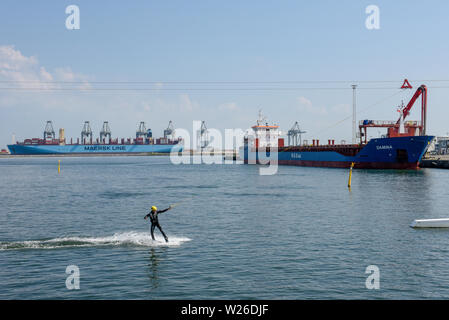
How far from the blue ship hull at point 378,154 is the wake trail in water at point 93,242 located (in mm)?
65184

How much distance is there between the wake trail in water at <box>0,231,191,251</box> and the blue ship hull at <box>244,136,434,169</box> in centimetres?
6518

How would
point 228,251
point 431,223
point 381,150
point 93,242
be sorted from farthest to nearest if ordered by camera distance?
point 381,150 < point 431,223 < point 93,242 < point 228,251

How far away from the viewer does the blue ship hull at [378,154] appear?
76375 millimetres

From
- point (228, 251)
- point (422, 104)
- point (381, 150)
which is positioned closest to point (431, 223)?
point (228, 251)

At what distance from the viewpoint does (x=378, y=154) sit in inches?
3248

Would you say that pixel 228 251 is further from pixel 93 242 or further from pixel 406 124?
pixel 406 124

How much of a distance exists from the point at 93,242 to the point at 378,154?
72.0 m

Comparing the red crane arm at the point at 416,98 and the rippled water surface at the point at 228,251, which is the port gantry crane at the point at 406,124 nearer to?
the red crane arm at the point at 416,98

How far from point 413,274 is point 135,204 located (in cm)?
2987

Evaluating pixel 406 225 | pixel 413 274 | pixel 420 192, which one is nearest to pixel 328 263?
pixel 413 274

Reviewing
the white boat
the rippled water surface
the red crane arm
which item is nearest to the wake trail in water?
the rippled water surface

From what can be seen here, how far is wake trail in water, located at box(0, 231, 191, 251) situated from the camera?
22625mm

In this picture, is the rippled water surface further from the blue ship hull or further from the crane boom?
the crane boom

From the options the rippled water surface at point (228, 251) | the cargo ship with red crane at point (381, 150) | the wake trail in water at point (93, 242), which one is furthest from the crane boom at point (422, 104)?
the wake trail in water at point (93, 242)
